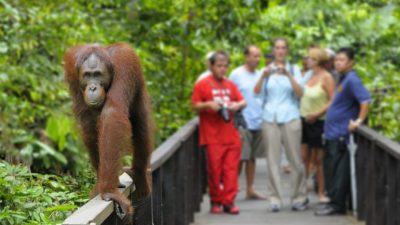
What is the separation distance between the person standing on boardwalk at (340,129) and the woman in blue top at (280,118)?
0.43 m

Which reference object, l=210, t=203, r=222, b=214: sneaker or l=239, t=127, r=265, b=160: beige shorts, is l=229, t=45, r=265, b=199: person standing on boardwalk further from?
Result: l=210, t=203, r=222, b=214: sneaker

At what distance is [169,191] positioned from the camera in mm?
7469

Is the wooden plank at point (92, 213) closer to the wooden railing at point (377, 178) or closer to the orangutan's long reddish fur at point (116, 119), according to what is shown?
the orangutan's long reddish fur at point (116, 119)

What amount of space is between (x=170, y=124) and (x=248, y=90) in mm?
1110

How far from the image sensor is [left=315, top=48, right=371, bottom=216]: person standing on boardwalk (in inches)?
380

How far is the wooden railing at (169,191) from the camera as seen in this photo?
161 inches

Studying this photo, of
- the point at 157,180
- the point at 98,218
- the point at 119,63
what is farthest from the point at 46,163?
the point at 98,218

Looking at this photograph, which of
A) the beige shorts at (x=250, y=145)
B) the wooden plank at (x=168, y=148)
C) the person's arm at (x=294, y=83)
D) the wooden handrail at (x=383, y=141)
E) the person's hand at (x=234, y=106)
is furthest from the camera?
the beige shorts at (x=250, y=145)

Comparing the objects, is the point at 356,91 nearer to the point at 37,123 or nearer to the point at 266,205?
the point at 266,205

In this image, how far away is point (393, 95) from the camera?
11547 mm

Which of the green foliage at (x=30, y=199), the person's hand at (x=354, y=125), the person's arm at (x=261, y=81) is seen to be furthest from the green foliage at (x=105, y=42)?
the green foliage at (x=30, y=199)

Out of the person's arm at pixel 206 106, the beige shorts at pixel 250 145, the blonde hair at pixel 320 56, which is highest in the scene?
the blonde hair at pixel 320 56

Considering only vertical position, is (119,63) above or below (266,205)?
above

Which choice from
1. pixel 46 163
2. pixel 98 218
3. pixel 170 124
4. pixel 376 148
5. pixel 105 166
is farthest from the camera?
pixel 170 124
